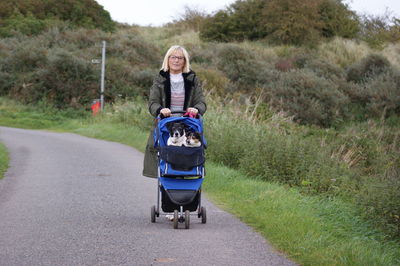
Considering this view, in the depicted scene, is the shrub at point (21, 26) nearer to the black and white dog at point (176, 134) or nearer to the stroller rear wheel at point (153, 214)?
the stroller rear wheel at point (153, 214)

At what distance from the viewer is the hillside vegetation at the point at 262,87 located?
45.1 feet

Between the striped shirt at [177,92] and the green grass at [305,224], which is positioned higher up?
the striped shirt at [177,92]

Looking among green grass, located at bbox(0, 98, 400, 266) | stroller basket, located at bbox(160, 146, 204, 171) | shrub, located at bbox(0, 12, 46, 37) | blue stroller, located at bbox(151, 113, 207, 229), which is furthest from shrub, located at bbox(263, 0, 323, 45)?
stroller basket, located at bbox(160, 146, 204, 171)

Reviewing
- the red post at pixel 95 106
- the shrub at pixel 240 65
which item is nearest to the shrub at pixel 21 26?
the shrub at pixel 240 65

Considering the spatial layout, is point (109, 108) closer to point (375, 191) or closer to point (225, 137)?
point (225, 137)

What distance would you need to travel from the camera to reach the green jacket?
26.6 feet

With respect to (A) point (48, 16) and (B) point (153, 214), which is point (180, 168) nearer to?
(B) point (153, 214)

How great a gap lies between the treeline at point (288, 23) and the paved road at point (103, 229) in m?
40.8

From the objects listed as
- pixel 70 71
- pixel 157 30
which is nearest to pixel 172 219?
pixel 70 71

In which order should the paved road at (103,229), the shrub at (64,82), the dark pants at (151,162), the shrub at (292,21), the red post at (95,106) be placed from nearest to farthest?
the paved road at (103,229)
the dark pants at (151,162)
the red post at (95,106)
the shrub at (64,82)
the shrub at (292,21)

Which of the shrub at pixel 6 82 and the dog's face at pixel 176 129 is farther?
the shrub at pixel 6 82

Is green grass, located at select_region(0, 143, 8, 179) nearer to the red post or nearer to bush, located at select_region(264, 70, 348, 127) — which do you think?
the red post

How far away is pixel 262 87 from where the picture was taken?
3956 cm

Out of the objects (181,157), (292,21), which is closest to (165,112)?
(181,157)
